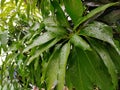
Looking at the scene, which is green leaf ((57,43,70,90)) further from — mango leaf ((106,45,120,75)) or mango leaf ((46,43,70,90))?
mango leaf ((106,45,120,75))

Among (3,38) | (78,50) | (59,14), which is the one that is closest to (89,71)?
(78,50)

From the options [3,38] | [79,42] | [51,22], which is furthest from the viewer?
[3,38]

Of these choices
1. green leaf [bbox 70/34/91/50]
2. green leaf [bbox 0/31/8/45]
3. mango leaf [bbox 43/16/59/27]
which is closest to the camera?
green leaf [bbox 70/34/91/50]

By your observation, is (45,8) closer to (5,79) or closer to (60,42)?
(60,42)

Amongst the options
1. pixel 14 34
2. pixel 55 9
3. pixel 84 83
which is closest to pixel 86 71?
pixel 84 83

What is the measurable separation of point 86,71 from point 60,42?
0.09m

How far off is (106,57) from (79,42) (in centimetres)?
7

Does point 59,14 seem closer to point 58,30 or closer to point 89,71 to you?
point 58,30

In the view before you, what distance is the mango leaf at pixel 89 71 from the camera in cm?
58

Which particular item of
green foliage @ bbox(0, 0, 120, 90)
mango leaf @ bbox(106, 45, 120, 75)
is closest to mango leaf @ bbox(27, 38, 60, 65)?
green foliage @ bbox(0, 0, 120, 90)

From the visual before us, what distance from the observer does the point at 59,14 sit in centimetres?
62

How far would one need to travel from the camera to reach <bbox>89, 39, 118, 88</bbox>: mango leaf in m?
0.53

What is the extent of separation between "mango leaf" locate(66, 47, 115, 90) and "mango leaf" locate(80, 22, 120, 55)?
5 cm

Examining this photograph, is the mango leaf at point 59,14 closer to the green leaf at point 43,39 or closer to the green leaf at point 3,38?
the green leaf at point 43,39
